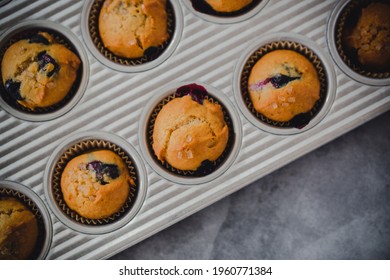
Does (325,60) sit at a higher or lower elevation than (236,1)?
lower

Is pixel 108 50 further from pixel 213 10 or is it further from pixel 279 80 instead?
pixel 279 80

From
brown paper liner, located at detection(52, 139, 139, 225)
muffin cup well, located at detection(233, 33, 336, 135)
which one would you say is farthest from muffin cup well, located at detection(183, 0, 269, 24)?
brown paper liner, located at detection(52, 139, 139, 225)

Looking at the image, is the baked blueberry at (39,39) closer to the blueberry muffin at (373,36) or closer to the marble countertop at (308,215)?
the marble countertop at (308,215)

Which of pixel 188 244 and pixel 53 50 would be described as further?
pixel 188 244

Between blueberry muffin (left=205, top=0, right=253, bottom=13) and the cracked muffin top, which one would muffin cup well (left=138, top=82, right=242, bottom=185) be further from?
blueberry muffin (left=205, top=0, right=253, bottom=13)

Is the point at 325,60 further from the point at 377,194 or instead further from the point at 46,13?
the point at 46,13

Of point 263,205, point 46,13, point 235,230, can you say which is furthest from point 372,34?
point 46,13
